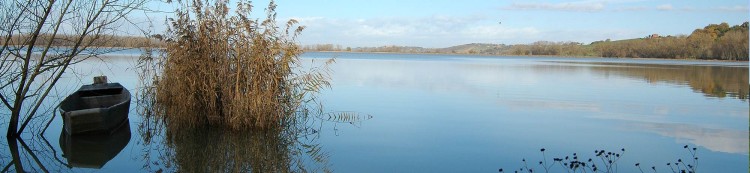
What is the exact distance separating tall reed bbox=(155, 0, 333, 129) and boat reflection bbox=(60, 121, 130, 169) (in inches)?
39.9

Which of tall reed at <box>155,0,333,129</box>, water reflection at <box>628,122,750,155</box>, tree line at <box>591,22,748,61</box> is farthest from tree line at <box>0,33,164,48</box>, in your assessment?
tree line at <box>591,22,748,61</box>

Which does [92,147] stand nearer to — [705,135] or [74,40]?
[74,40]

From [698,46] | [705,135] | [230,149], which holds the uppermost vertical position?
[698,46]

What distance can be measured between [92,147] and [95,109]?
2.48 ft

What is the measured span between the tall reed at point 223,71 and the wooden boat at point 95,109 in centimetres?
86

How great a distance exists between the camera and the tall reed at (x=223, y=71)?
11.0 meters

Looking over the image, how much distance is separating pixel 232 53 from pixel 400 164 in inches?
167

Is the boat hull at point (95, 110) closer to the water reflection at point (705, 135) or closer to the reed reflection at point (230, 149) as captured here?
the reed reflection at point (230, 149)

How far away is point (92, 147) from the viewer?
9539 millimetres

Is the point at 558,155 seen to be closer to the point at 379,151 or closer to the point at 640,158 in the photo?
the point at 640,158

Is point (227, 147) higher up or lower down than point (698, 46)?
lower down

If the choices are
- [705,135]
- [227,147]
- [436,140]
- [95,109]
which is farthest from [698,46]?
[95,109]

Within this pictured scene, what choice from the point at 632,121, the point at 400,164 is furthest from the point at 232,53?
the point at 632,121

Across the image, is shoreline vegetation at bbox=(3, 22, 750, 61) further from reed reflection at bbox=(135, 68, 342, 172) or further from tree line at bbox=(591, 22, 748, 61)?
reed reflection at bbox=(135, 68, 342, 172)
